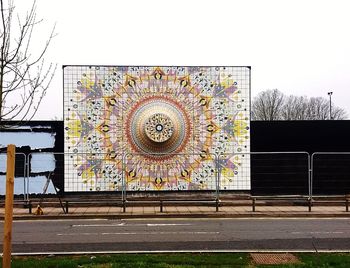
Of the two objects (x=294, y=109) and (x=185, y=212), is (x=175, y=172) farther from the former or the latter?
(x=294, y=109)

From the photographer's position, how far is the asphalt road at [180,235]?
31.7 feet

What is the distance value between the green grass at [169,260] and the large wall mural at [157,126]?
10.2 meters

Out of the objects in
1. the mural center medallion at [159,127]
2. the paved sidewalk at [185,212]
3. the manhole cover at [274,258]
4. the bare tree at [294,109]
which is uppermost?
the bare tree at [294,109]

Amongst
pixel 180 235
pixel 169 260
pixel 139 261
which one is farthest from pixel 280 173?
pixel 139 261

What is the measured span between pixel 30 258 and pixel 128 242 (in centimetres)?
241

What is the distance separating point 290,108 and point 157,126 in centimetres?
5658

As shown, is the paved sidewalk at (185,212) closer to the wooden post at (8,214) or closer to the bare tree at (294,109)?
the wooden post at (8,214)

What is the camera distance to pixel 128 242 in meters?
10.3

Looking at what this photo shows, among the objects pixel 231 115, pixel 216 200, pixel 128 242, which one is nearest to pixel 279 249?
pixel 128 242

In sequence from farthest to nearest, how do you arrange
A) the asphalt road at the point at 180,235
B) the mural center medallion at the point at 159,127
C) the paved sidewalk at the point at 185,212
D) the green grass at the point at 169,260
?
the mural center medallion at the point at 159,127 < the paved sidewalk at the point at 185,212 < the asphalt road at the point at 180,235 < the green grass at the point at 169,260

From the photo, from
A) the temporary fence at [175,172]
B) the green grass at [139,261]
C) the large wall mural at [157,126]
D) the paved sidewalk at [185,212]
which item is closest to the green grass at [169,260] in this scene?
the green grass at [139,261]

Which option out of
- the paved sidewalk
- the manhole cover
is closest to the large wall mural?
the paved sidewalk

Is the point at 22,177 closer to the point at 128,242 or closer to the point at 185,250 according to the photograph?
the point at 128,242

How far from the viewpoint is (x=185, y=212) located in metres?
15.7
